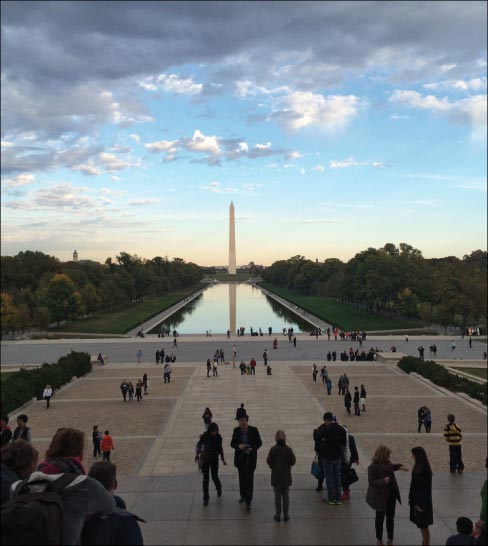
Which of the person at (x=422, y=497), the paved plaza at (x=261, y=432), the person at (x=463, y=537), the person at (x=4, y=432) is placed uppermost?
the person at (x=4, y=432)

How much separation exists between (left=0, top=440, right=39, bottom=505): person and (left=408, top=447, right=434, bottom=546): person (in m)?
4.73

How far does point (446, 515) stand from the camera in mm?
7746

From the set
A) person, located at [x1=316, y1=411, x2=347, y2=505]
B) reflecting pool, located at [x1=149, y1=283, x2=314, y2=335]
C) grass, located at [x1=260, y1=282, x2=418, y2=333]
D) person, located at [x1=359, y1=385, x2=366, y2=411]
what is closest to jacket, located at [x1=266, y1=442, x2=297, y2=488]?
person, located at [x1=316, y1=411, x2=347, y2=505]

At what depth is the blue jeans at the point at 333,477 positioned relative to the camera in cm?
786

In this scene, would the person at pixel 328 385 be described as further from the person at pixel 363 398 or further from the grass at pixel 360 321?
the grass at pixel 360 321

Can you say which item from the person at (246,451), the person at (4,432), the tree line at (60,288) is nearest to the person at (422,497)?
→ the person at (246,451)

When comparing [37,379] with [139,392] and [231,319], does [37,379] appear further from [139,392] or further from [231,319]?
[231,319]

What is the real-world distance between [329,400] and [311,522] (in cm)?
1512

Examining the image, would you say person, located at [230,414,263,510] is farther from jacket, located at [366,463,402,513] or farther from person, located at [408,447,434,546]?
person, located at [408,447,434,546]

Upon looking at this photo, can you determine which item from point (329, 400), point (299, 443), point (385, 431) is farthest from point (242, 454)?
point (329, 400)

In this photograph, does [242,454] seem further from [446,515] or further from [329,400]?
[329,400]

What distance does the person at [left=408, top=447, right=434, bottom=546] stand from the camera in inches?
255

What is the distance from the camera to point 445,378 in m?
24.5

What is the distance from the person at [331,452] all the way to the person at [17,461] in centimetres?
479
